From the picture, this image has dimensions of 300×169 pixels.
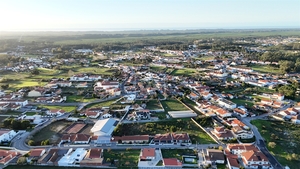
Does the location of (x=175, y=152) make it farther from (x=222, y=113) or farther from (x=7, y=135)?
(x=7, y=135)

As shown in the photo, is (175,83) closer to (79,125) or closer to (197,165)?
(79,125)

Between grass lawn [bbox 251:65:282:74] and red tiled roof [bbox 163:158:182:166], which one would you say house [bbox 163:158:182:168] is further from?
grass lawn [bbox 251:65:282:74]

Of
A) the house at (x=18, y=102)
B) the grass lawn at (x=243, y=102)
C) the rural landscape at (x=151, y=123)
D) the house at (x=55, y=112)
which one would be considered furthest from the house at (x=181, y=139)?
the house at (x=18, y=102)

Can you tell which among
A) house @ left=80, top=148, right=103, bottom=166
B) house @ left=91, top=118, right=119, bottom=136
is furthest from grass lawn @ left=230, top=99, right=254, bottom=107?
house @ left=80, top=148, right=103, bottom=166

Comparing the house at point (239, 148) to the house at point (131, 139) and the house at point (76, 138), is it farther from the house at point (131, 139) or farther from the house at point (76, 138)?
the house at point (76, 138)

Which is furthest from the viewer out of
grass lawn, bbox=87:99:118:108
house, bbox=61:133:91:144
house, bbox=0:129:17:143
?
grass lawn, bbox=87:99:118:108
